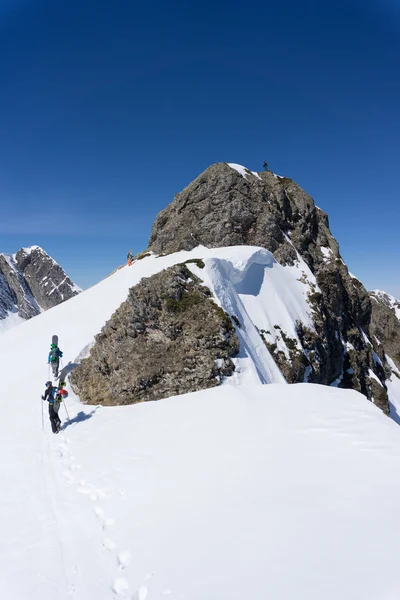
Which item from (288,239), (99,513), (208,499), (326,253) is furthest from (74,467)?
(326,253)

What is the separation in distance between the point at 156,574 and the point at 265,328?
20.6m

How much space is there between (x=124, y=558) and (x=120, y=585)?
1.94ft

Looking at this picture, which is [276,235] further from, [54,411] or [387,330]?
[387,330]

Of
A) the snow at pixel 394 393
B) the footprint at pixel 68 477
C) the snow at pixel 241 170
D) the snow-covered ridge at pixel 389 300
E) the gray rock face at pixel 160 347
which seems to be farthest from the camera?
the snow-covered ridge at pixel 389 300

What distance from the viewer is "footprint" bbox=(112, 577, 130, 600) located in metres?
5.34

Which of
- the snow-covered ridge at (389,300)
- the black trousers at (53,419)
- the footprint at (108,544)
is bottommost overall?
the footprint at (108,544)

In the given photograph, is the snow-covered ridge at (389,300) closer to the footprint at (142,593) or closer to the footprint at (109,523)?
the footprint at (109,523)

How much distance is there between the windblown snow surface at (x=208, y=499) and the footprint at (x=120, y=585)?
24 mm

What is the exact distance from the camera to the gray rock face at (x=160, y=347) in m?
16.0

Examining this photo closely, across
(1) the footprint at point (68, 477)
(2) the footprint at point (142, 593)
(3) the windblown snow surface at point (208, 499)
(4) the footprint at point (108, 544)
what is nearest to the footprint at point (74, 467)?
(3) the windblown snow surface at point (208, 499)

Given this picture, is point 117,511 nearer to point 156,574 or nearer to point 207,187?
point 156,574

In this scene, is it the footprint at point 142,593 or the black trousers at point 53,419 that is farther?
the black trousers at point 53,419

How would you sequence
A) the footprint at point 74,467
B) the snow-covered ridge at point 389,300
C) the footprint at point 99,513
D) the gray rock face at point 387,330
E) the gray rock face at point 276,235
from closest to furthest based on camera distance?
the footprint at point 99,513, the footprint at point 74,467, the gray rock face at point 276,235, the gray rock face at point 387,330, the snow-covered ridge at point 389,300

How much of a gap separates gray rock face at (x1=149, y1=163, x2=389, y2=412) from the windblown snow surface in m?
23.6
